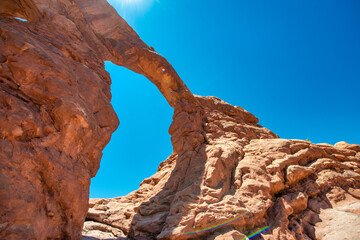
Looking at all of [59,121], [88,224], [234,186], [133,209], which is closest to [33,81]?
[59,121]

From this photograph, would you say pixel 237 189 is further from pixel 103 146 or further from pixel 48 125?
pixel 48 125

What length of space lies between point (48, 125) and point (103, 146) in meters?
2.10

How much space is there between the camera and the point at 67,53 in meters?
8.07

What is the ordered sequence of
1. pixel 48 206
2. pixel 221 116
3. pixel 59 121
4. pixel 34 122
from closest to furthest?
pixel 48 206
pixel 34 122
pixel 59 121
pixel 221 116

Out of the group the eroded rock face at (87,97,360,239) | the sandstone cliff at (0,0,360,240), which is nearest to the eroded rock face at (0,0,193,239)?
the sandstone cliff at (0,0,360,240)

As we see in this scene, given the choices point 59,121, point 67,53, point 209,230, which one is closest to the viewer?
point 59,121

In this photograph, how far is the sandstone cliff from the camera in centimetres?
491

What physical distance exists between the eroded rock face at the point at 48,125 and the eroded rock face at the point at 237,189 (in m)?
3.99

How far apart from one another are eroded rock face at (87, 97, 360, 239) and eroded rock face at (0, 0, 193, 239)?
157 inches

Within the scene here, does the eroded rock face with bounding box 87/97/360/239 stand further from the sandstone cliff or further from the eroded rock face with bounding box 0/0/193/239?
the eroded rock face with bounding box 0/0/193/239

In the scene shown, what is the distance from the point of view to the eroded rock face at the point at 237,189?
25.7 feet

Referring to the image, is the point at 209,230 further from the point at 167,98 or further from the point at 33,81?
the point at 167,98

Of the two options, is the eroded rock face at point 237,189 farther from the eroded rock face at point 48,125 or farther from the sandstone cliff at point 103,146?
the eroded rock face at point 48,125

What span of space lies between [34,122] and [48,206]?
2115 millimetres
